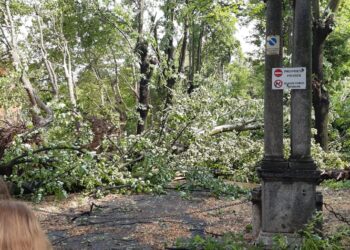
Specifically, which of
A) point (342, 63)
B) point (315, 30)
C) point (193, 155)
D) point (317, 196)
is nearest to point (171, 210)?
point (193, 155)

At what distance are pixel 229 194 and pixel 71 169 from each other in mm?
3734

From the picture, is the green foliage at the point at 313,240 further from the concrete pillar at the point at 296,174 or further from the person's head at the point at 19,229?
the person's head at the point at 19,229

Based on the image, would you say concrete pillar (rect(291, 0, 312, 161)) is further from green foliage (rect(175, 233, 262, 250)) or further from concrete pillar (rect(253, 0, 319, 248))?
green foliage (rect(175, 233, 262, 250))

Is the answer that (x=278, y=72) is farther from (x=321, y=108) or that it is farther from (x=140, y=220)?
(x=321, y=108)

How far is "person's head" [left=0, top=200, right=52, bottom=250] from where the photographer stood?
49.8 inches

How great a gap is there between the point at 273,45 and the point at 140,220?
355cm

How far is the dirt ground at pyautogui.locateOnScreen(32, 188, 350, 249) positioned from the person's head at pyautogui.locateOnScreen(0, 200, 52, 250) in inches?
188

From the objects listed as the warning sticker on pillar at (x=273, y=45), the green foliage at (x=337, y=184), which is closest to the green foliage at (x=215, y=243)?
the warning sticker on pillar at (x=273, y=45)

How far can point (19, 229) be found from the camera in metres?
1.28

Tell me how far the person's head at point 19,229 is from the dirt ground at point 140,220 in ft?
15.6

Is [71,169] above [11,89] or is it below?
below

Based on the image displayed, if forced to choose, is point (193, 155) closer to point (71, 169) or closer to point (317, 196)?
point (71, 169)

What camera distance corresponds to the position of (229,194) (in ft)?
32.8

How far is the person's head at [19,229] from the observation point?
49.8 inches
